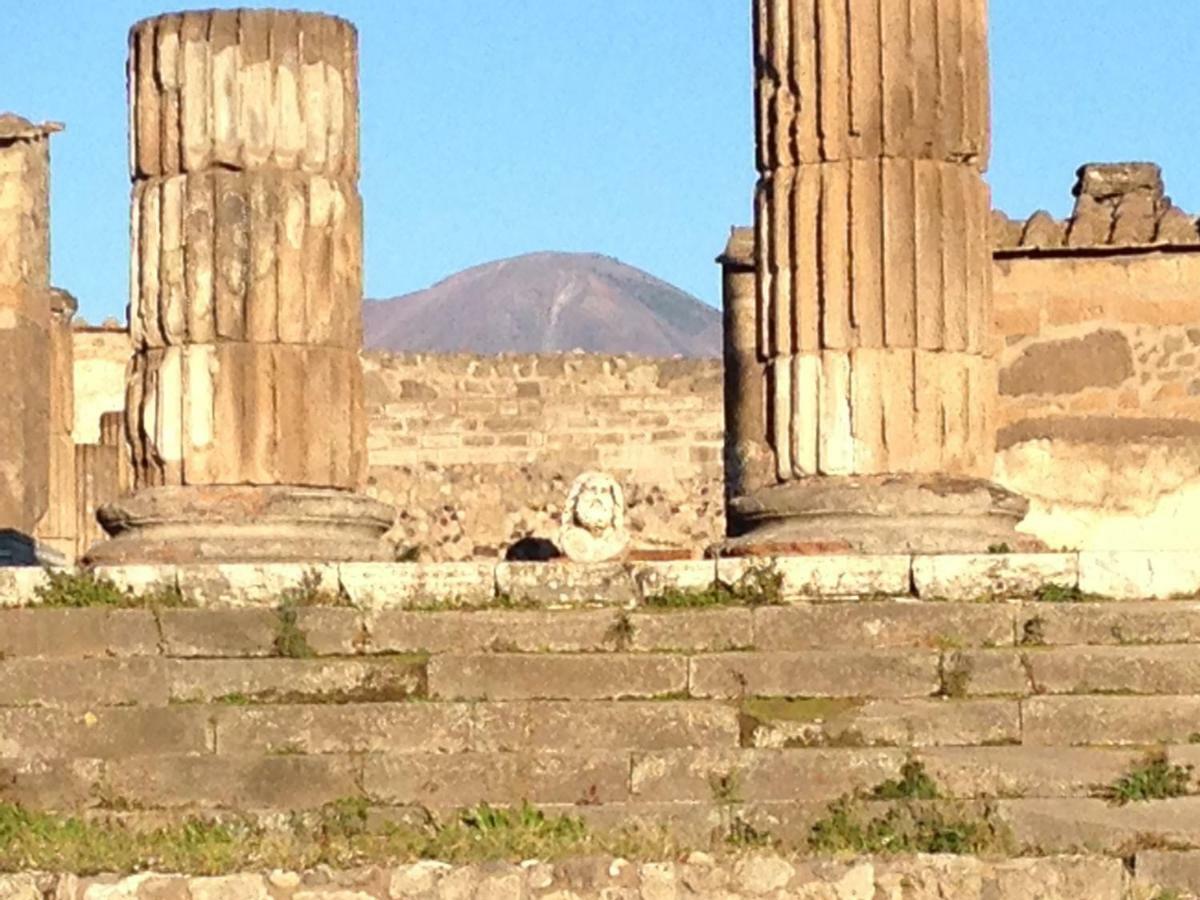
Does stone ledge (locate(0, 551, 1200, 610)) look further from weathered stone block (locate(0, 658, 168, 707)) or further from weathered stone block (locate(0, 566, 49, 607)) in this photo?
weathered stone block (locate(0, 658, 168, 707))

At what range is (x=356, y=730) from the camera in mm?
12758

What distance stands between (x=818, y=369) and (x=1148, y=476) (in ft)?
16.6

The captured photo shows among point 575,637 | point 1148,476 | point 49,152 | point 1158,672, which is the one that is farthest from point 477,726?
point 49,152

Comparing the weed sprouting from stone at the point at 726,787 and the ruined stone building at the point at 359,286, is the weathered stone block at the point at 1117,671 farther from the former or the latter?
the ruined stone building at the point at 359,286

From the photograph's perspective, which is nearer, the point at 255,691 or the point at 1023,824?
the point at 1023,824

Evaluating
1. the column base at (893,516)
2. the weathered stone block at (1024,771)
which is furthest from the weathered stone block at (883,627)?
the column base at (893,516)

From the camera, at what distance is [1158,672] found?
42.0ft

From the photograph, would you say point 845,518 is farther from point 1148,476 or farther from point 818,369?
point 1148,476

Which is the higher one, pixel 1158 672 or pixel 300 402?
pixel 300 402

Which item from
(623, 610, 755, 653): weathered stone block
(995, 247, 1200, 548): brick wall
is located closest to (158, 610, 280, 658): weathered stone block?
(623, 610, 755, 653): weathered stone block

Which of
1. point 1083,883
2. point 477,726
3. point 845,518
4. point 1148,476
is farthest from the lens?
point 1148,476

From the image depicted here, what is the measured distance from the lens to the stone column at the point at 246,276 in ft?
51.7

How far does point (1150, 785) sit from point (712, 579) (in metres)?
2.25

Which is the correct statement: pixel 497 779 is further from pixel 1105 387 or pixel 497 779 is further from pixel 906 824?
pixel 1105 387
